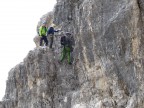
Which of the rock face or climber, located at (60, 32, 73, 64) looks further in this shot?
climber, located at (60, 32, 73, 64)

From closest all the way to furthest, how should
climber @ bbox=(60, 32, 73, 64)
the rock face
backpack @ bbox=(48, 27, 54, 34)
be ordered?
the rock face < climber @ bbox=(60, 32, 73, 64) < backpack @ bbox=(48, 27, 54, 34)

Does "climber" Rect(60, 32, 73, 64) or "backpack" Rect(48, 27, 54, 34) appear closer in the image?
"climber" Rect(60, 32, 73, 64)

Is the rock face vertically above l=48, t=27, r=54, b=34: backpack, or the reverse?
l=48, t=27, r=54, b=34: backpack

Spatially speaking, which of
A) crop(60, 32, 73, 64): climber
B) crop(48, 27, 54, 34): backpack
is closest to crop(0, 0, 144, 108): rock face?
crop(60, 32, 73, 64): climber

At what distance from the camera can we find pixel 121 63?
90.2ft

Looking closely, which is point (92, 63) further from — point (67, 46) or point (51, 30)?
point (51, 30)

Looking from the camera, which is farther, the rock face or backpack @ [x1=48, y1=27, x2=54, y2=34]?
backpack @ [x1=48, y1=27, x2=54, y2=34]

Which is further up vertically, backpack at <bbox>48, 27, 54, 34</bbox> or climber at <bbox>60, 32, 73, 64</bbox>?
backpack at <bbox>48, 27, 54, 34</bbox>

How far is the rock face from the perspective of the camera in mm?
26594

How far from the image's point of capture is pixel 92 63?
99.7ft

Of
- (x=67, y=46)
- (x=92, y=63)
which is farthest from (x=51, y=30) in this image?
(x=92, y=63)

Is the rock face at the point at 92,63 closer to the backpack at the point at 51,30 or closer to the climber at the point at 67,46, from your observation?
the climber at the point at 67,46

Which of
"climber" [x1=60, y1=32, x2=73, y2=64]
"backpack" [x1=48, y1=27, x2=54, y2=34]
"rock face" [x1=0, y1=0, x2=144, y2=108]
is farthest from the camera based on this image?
"backpack" [x1=48, y1=27, x2=54, y2=34]

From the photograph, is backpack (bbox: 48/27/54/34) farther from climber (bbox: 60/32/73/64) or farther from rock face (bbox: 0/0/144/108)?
climber (bbox: 60/32/73/64)
